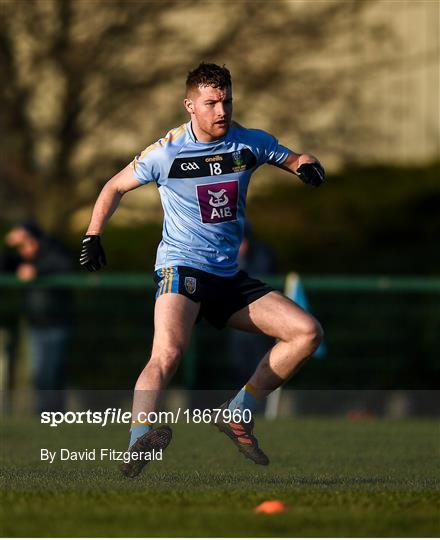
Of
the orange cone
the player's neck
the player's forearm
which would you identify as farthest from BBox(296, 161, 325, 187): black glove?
the orange cone

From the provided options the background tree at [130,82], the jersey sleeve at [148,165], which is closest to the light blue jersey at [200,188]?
the jersey sleeve at [148,165]

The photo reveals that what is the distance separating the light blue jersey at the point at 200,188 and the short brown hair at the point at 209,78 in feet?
0.85

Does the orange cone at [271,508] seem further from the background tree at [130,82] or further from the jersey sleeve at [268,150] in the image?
the background tree at [130,82]

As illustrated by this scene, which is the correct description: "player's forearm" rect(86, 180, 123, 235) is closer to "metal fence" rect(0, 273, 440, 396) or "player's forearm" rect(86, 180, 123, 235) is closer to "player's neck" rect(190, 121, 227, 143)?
"player's neck" rect(190, 121, 227, 143)

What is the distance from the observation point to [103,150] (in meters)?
18.3

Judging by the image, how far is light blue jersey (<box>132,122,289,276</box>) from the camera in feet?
25.4

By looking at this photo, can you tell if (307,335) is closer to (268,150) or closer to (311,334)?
(311,334)

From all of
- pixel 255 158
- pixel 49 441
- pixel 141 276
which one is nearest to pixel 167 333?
pixel 255 158

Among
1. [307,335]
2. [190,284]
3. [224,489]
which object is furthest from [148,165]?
[224,489]

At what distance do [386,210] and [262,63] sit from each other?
241 cm

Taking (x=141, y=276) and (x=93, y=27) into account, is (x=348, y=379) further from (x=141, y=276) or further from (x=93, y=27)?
(x=93, y=27)

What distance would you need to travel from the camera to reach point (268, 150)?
7.95 m

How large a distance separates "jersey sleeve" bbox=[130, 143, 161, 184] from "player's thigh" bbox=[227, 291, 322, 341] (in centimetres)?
88

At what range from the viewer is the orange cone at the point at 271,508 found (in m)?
6.09
